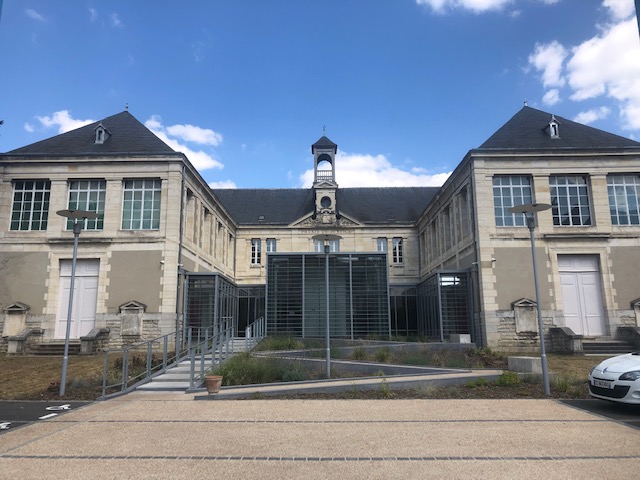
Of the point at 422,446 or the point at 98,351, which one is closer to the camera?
the point at 422,446

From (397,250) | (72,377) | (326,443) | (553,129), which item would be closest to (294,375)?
(326,443)

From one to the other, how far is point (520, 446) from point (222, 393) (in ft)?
18.7

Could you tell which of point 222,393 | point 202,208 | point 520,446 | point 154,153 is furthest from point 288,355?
point 202,208

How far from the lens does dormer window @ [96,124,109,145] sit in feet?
68.5

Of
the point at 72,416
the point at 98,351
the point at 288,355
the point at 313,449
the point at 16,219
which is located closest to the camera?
the point at 313,449

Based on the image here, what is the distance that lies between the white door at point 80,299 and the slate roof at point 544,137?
16.2 metres

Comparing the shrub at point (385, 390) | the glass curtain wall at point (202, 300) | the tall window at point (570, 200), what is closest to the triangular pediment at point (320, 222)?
the glass curtain wall at point (202, 300)

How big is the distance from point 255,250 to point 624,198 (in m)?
21.7

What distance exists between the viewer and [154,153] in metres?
19.5

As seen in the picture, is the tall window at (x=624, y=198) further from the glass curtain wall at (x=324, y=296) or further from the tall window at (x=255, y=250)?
the tall window at (x=255, y=250)

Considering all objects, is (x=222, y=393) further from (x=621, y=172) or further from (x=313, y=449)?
(x=621, y=172)

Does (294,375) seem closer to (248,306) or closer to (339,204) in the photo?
(248,306)

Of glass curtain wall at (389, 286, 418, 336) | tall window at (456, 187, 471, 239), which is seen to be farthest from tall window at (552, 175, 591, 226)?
glass curtain wall at (389, 286, 418, 336)

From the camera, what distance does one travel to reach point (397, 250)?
1305 inches
